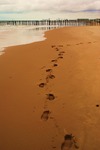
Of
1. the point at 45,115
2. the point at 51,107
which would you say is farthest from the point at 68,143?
the point at 51,107

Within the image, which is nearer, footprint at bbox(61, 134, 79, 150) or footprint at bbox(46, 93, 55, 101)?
footprint at bbox(61, 134, 79, 150)

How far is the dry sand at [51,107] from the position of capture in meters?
3.31

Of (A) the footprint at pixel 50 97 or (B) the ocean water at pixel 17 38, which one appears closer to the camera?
(A) the footprint at pixel 50 97

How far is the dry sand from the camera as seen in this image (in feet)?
10.9

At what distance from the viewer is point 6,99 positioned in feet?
15.4

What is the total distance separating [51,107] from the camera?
421 cm

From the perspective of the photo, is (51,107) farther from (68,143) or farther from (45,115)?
(68,143)

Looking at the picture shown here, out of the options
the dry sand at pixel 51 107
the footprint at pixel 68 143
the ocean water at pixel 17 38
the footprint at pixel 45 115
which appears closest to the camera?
the footprint at pixel 68 143

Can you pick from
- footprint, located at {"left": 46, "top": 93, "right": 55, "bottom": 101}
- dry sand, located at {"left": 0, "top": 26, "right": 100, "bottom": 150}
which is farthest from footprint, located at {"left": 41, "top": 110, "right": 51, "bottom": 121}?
footprint, located at {"left": 46, "top": 93, "right": 55, "bottom": 101}

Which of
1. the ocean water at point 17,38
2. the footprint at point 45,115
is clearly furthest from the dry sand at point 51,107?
the ocean water at point 17,38

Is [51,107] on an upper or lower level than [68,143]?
upper

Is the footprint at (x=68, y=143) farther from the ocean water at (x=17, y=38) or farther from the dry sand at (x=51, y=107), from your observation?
the ocean water at (x=17, y=38)

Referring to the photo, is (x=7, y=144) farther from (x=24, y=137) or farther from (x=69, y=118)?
(x=69, y=118)

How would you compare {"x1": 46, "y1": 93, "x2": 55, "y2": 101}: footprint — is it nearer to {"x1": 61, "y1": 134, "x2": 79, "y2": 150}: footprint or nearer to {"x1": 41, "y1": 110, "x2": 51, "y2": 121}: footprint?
{"x1": 41, "y1": 110, "x2": 51, "y2": 121}: footprint
